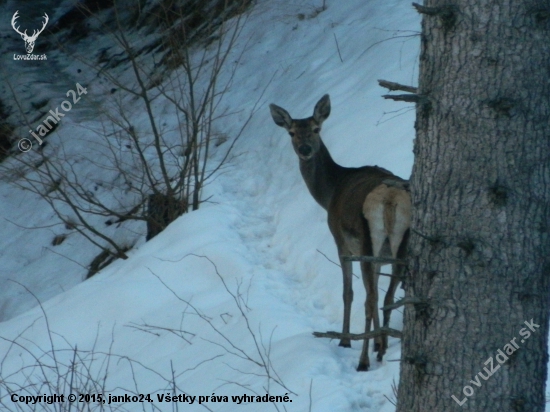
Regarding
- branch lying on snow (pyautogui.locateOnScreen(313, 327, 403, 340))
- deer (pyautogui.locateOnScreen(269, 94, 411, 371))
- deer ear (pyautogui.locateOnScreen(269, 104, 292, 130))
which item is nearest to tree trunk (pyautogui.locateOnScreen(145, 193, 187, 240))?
deer ear (pyautogui.locateOnScreen(269, 104, 292, 130))

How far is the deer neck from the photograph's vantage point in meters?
6.62

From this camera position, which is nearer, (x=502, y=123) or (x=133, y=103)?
(x=502, y=123)

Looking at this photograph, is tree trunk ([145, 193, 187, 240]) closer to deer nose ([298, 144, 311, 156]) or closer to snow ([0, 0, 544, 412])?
snow ([0, 0, 544, 412])

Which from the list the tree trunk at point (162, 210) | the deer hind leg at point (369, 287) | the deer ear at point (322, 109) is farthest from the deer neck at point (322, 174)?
the tree trunk at point (162, 210)

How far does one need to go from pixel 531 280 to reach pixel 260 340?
3140 mm

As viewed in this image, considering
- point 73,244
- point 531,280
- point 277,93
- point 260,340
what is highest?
point 277,93

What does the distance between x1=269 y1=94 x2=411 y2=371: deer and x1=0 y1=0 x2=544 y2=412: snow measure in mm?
318

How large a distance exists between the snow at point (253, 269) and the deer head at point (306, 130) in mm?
683

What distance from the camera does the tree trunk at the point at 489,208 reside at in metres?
2.66

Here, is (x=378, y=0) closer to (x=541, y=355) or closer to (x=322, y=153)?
(x=322, y=153)

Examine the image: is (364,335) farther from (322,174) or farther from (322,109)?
(322,109)

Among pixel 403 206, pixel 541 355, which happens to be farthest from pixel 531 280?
pixel 403 206

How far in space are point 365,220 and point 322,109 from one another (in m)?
2.31

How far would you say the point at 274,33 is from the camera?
533 inches
